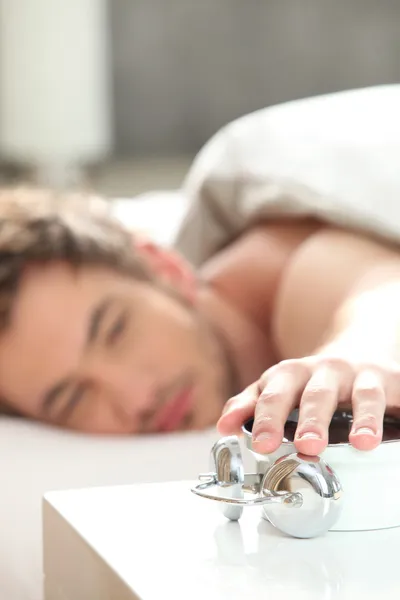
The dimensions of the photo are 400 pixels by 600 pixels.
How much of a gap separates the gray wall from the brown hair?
179cm

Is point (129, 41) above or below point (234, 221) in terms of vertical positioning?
above

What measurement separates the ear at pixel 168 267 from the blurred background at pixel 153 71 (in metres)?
1.56

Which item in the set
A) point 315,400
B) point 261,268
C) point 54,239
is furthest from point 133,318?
point 315,400

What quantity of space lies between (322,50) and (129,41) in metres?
0.60

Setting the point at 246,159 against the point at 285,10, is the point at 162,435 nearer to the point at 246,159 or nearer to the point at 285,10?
the point at 246,159

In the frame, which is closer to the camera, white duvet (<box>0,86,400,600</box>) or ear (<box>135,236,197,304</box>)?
white duvet (<box>0,86,400,600</box>)

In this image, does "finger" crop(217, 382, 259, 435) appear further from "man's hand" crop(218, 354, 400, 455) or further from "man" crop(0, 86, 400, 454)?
"man" crop(0, 86, 400, 454)

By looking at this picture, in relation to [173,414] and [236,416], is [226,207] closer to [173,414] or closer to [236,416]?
[173,414]

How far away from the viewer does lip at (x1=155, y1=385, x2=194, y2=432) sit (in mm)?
1052

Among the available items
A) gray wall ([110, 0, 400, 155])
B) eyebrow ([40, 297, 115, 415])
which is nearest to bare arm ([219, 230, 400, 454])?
eyebrow ([40, 297, 115, 415])

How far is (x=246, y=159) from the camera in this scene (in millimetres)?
1353

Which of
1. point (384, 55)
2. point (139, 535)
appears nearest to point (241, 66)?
point (384, 55)

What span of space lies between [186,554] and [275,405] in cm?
10

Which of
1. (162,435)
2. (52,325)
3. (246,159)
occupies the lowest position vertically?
(162,435)
